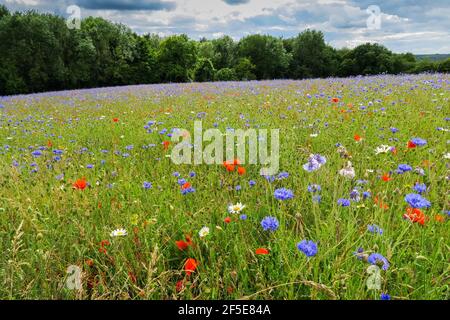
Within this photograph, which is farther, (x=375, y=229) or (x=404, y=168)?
(x=404, y=168)

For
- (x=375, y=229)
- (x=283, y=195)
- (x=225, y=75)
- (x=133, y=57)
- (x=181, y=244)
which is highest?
(x=133, y=57)

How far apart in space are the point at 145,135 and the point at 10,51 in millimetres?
32467

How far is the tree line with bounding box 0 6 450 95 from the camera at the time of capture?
30.4 m

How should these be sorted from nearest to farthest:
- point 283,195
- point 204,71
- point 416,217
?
point 416,217
point 283,195
point 204,71

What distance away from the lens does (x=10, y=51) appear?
30.3 m

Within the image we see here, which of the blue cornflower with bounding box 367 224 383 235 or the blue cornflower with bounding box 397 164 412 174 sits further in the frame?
the blue cornflower with bounding box 397 164 412 174

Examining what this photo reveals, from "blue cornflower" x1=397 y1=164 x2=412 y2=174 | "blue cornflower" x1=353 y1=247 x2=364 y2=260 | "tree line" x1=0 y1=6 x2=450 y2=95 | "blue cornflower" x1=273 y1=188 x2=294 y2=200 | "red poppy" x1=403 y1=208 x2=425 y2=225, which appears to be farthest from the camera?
"tree line" x1=0 y1=6 x2=450 y2=95

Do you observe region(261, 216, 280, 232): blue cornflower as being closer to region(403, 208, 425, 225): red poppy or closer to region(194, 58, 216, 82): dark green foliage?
region(403, 208, 425, 225): red poppy

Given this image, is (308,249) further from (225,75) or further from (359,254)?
(225,75)

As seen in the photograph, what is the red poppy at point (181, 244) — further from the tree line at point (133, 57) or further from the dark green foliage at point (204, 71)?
the dark green foliage at point (204, 71)

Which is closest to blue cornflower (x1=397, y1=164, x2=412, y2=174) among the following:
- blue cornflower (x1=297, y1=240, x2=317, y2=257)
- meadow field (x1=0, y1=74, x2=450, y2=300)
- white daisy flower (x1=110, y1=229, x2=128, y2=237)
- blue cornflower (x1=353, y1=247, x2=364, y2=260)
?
meadow field (x1=0, y1=74, x2=450, y2=300)

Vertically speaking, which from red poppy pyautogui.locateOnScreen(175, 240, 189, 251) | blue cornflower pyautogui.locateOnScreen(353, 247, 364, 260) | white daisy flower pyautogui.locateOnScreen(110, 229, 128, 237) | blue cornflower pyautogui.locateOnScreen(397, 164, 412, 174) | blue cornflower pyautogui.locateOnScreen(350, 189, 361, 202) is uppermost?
blue cornflower pyautogui.locateOnScreen(397, 164, 412, 174)

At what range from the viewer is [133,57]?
38.7m

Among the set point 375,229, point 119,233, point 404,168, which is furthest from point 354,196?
point 119,233
